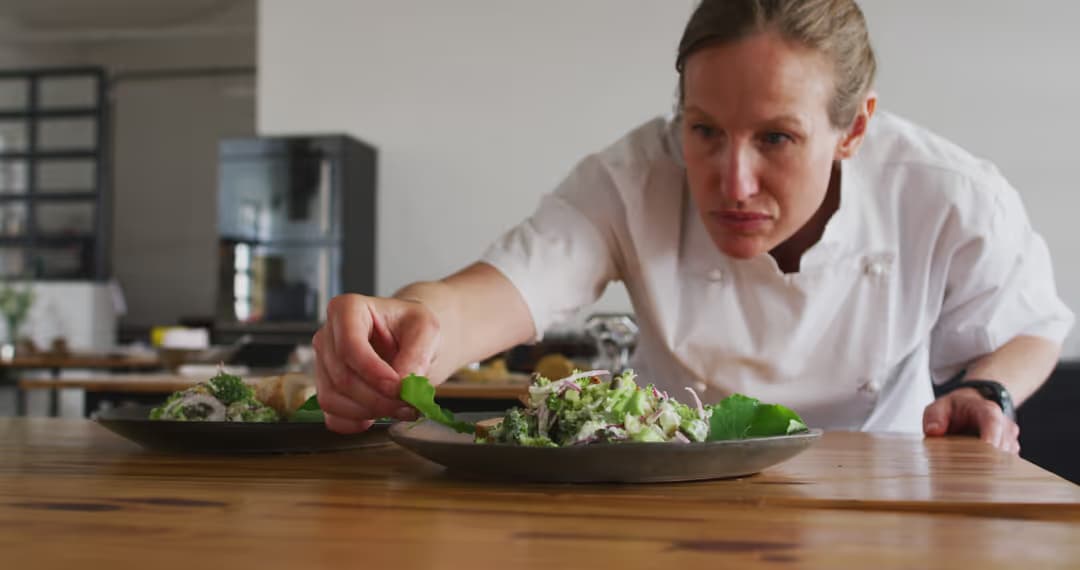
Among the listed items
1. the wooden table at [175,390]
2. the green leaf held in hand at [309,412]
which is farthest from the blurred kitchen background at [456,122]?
the green leaf held in hand at [309,412]

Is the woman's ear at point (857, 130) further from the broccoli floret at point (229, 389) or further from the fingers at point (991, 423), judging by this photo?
the broccoli floret at point (229, 389)

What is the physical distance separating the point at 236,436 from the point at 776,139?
0.72m

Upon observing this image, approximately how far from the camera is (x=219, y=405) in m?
1.09

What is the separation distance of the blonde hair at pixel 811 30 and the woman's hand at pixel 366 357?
0.55 metres

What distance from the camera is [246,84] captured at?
10.5m

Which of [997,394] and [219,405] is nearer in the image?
[219,405]

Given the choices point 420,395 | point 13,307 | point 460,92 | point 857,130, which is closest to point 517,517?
point 420,395

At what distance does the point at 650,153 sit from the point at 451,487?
3.09 feet

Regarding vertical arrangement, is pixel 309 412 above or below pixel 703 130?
below

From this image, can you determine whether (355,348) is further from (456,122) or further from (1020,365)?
(456,122)

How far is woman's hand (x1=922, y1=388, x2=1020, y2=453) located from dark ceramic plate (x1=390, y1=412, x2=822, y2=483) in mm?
488

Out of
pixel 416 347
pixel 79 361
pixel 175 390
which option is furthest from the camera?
pixel 79 361

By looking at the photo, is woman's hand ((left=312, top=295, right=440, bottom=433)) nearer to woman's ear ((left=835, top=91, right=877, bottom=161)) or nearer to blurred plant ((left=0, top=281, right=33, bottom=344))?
woman's ear ((left=835, top=91, right=877, bottom=161))

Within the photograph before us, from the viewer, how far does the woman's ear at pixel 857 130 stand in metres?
1.45
